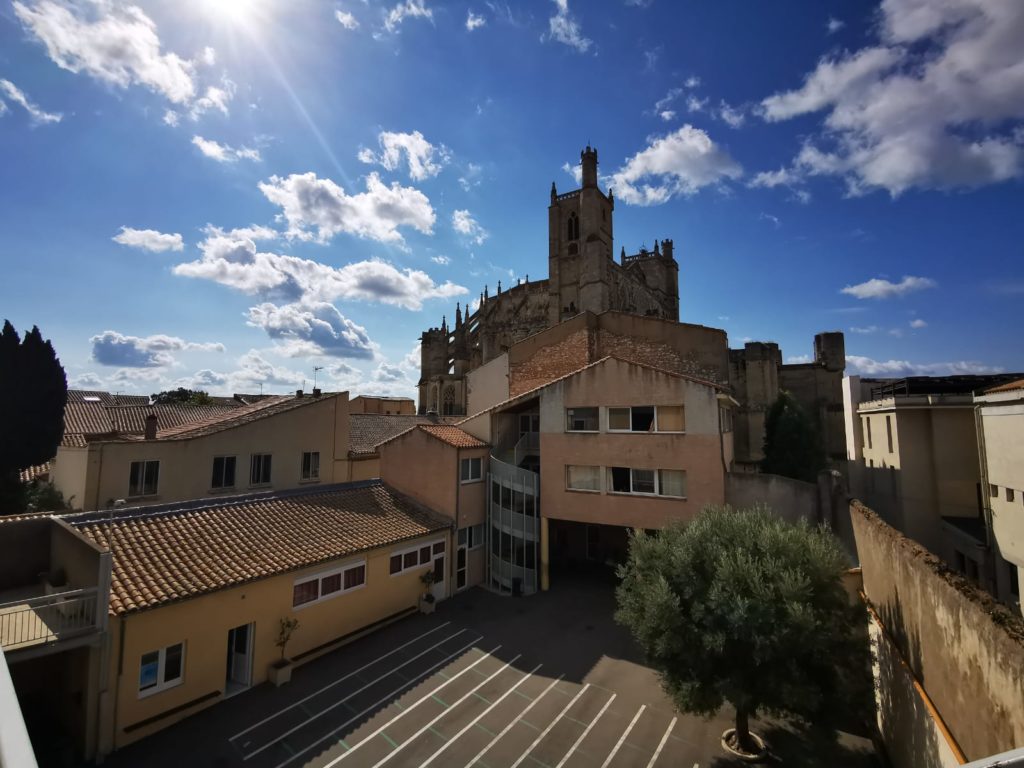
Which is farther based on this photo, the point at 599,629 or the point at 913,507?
the point at 913,507

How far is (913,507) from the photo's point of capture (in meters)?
18.8

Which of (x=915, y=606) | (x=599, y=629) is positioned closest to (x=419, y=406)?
(x=599, y=629)

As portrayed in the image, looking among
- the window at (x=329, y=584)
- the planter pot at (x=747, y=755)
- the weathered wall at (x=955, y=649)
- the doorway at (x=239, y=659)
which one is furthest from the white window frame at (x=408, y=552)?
the weathered wall at (x=955, y=649)

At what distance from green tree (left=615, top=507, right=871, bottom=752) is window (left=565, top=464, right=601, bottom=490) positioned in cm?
840

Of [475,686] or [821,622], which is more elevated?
[821,622]

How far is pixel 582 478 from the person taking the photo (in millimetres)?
20047

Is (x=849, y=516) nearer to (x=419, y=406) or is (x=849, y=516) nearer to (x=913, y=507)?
(x=913, y=507)

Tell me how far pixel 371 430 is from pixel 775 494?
78.8 ft

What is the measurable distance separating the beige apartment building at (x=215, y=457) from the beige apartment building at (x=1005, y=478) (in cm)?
2634

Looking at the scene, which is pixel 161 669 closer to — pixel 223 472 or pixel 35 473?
pixel 223 472

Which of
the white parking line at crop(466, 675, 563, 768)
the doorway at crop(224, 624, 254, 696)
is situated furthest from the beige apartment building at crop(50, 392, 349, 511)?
the white parking line at crop(466, 675, 563, 768)

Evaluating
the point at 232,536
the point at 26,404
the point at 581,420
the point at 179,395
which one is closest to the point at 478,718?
the point at 232,536

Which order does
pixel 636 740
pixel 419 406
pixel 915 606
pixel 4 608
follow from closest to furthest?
pixel 915 606 < pixel 4 608 < pixel 636 740 < pixel 419 406

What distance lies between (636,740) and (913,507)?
582 inches
